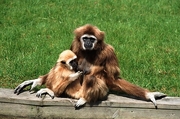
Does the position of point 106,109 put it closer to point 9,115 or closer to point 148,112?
point 148,112

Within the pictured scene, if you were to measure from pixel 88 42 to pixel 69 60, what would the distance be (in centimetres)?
40

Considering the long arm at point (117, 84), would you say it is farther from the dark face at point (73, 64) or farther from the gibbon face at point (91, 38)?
the dark face at point (73, 64)

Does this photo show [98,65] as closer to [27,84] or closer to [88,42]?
[88,42]

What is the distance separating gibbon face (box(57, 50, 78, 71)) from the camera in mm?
5668

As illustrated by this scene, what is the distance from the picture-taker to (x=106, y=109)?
570 cm

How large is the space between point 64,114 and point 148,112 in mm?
1287

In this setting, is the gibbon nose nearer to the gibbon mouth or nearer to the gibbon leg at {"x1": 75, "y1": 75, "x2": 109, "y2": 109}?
the gibbon mouth

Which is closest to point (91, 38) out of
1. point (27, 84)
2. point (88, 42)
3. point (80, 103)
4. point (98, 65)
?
point (88, 42)

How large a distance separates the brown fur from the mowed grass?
1.15m

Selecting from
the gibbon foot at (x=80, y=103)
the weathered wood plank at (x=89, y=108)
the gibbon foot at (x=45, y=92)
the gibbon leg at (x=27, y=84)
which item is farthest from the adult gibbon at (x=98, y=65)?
the gibbon leg at (x=27, y=84)

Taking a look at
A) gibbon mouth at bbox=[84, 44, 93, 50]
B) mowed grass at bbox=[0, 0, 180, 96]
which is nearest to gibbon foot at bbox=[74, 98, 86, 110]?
gibbon mouth at bbox=[84, 44, 93, 50]

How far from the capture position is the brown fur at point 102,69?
560cm

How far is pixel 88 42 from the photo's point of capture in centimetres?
562

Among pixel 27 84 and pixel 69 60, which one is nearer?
pixel 69 60
